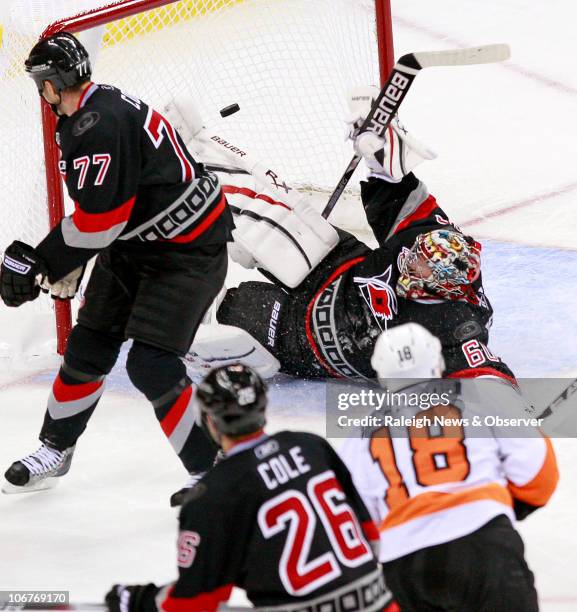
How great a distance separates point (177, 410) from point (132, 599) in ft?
3.17

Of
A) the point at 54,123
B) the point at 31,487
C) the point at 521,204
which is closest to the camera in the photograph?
the point at 31,487

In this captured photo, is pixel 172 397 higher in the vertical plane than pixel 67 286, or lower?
lower

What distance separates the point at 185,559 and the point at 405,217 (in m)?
1.79

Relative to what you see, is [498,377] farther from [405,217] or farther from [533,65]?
[533,65]

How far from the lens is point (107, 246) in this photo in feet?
9.82

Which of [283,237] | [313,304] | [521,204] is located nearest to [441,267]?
[313,304]

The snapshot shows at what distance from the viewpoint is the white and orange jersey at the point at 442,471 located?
88.0 inches

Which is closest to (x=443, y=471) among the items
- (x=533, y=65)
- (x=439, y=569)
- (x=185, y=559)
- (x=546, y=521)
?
(x=439, y=569)

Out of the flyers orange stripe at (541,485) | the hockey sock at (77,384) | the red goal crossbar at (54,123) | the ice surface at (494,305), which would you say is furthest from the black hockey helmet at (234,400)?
the red goal crossbar at (54,123)

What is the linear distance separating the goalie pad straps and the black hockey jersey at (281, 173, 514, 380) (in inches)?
1.7

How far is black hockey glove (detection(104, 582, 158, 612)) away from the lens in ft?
6.77

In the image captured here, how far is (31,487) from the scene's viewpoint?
3232mm

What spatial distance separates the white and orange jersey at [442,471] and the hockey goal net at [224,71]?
186 cm

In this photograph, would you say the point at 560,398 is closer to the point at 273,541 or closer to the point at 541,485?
the point at 541,485
